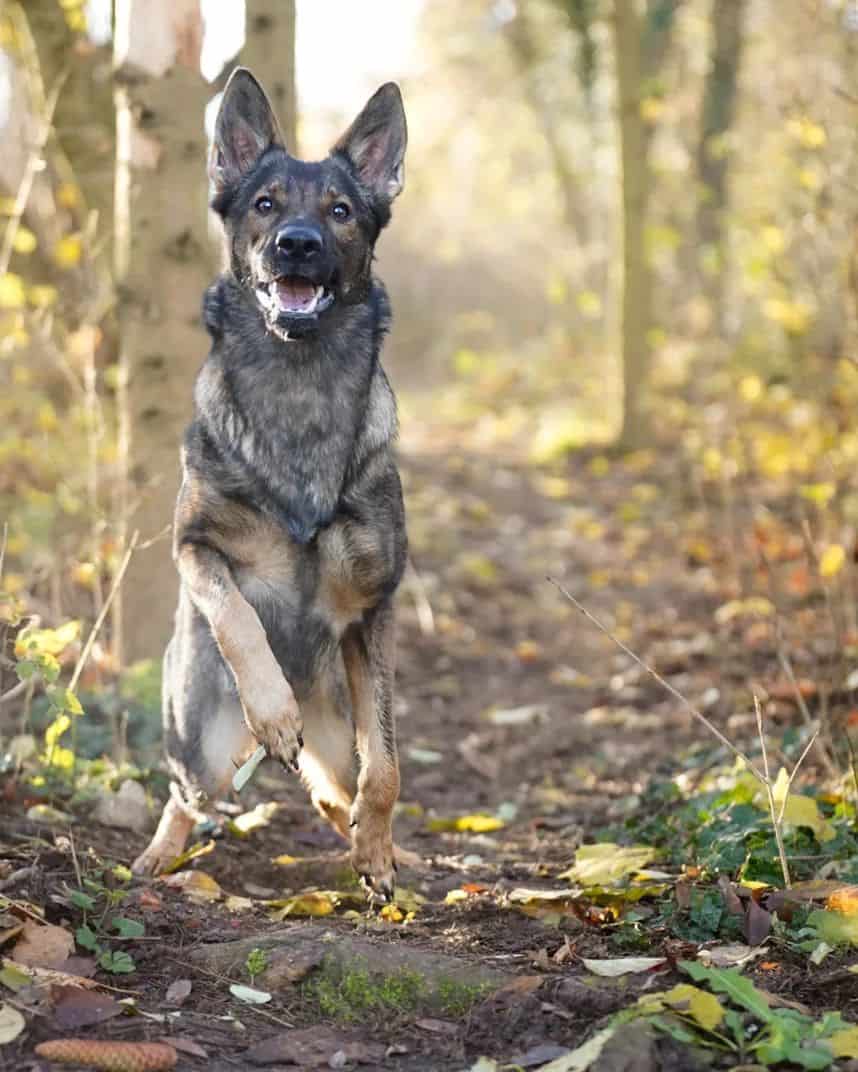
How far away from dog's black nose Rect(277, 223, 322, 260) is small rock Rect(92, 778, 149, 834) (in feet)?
7.04

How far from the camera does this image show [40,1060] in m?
2.96

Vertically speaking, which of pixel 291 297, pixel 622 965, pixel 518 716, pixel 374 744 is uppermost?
pixel 291 297

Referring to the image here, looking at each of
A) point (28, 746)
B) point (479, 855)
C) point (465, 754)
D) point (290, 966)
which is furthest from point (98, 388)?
point (290, 966)

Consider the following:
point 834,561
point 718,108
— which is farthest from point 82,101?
point 718,108

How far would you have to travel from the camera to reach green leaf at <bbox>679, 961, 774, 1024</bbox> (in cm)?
298

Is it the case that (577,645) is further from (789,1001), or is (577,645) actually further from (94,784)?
(789,1001)

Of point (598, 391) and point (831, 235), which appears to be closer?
point (831, 235)

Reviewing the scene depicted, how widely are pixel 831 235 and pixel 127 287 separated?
4.34 meters

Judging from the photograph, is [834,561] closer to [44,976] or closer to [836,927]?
[836,927]

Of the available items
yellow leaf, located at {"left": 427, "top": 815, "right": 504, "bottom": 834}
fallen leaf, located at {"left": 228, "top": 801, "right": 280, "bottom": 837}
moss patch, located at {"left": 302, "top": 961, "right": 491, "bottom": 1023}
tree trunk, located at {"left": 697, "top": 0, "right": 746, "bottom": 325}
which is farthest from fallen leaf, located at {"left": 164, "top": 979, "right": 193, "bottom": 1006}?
tree trunk, located at {"left": 697, "top": 0, "right": 746, "bottom": 325}

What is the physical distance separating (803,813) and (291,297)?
7.58ft

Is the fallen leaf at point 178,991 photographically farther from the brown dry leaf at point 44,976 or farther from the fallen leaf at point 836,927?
Answer: the fallen leaf at point 836,927

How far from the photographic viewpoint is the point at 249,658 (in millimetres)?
4270

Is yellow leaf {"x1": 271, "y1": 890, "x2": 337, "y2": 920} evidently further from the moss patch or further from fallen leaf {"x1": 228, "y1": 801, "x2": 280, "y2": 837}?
fallen leaf {"x1": 228, "y1": 801, "x2": 280, "y2": 837}
